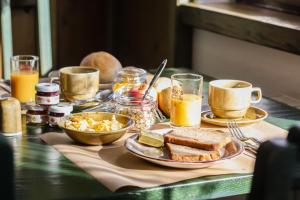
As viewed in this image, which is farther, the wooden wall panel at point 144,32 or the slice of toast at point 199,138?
the wooden wall panel at point 144,32

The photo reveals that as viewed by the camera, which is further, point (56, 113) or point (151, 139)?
point (56, 113)

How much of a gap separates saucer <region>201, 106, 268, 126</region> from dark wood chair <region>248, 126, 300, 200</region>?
965 mm

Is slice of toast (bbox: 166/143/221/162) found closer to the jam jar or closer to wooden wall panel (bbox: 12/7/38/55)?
the jam jar

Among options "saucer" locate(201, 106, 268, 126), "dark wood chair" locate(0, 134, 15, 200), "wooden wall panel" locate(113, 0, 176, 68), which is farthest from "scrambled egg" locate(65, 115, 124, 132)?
"wooden wall panel" locate(113, 0, 176, 68)

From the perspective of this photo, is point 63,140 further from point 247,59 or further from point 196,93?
point 247,59

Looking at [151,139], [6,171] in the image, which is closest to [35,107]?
[151,139]

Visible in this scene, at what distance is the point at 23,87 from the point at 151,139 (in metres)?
0.64

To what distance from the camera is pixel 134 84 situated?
2.11m

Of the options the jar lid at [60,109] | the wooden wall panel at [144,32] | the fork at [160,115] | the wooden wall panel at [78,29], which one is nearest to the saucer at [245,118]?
the fork at [160,115]

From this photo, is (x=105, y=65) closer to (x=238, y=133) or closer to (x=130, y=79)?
(x=130, y=79)

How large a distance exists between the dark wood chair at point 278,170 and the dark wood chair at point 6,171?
356 mm

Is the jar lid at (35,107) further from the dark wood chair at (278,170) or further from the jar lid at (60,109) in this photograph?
the dark wood chair at (278,170)

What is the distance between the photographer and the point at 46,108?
1916 millimetres

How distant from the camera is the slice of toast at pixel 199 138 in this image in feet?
5.24
